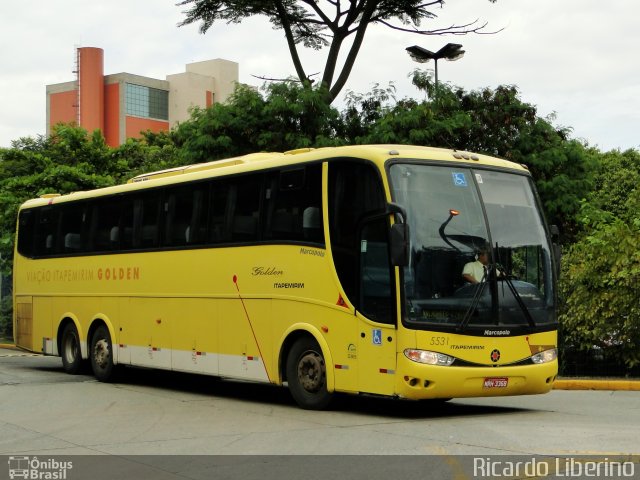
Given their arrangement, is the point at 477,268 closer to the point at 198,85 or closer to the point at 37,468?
the point at 37,468

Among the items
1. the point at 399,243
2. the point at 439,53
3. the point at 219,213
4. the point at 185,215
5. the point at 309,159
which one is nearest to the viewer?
the point at 399,243

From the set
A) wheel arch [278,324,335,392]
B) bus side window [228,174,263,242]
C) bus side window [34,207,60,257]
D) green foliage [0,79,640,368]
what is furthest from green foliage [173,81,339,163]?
wheel arch [278,324,335,392]

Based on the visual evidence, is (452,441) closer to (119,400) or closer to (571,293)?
(119,400)

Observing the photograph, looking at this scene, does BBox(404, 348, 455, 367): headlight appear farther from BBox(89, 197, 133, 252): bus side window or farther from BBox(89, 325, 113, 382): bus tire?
BBox(89, 325, 113, 382): bus tire

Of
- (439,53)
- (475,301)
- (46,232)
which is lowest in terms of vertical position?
(475,301)

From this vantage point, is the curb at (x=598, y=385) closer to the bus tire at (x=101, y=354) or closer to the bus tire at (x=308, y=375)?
the bus tire at (x=308, y=375)

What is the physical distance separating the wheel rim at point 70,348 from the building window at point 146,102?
71328 millimetres

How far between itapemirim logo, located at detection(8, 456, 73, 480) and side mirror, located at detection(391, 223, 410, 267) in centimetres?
447

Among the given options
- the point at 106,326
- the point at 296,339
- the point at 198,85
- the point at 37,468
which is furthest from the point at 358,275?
the point at 198,85

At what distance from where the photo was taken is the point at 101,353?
63.1 ft

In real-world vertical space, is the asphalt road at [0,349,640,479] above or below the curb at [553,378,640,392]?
above

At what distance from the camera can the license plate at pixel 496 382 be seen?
12.4 metres

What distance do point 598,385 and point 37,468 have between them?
11154 mm

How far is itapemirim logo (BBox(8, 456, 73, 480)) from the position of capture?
870 centimetres
